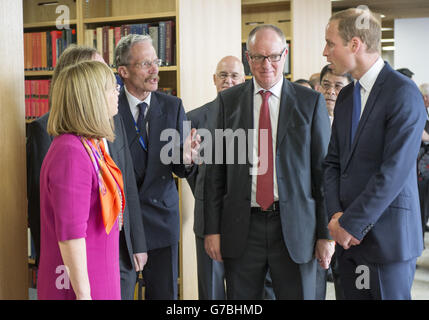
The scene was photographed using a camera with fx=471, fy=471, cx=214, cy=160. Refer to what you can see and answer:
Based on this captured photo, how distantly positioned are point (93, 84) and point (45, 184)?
1.26ft

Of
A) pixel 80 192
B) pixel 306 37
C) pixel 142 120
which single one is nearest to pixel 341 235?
pixel 80 192

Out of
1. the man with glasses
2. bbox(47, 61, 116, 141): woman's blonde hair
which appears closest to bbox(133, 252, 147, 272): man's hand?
bbox(47, 61, 116, 141): woman's blonde hair

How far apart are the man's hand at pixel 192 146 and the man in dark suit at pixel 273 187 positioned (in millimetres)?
107

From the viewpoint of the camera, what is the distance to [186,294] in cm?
347

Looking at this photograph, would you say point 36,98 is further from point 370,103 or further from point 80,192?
point 370,103

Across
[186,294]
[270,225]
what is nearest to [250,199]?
[270,225]

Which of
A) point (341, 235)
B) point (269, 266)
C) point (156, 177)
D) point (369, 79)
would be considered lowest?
point (269, 266)

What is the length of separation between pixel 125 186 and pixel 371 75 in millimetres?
1180

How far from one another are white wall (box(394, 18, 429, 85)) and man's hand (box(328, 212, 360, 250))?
28.4 ft

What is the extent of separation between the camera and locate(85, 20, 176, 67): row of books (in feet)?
11.8

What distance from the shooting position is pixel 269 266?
2.22 meters

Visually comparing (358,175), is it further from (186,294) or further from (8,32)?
(186,294)

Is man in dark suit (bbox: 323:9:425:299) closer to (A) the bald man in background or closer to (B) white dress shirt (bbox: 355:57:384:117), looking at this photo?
(B) white dress shirt (bbox: 355:57:384:117)

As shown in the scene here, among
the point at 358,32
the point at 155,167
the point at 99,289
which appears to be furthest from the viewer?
the point at 155,167
